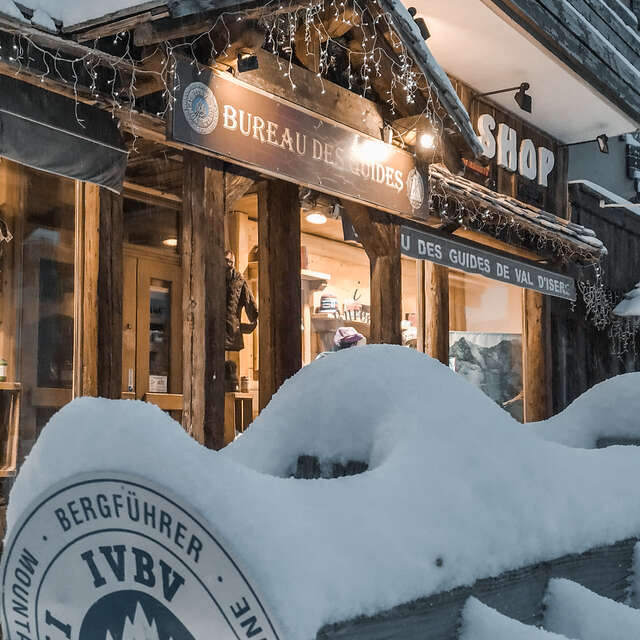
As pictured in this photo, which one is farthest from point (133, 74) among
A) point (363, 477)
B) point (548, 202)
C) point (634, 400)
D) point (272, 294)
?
point (548, 202)

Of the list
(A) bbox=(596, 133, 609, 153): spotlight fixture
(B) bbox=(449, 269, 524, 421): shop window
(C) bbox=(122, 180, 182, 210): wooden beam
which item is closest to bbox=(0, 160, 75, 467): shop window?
(C) bbox=(122, 180, 182, 210): wooden beam

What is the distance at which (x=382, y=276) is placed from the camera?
265 inches

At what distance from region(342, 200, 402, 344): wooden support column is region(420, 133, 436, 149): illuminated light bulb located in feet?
2.06

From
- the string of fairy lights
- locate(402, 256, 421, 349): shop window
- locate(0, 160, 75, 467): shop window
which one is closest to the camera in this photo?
the string of fairy lights

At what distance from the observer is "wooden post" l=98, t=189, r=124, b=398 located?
525 centimetres

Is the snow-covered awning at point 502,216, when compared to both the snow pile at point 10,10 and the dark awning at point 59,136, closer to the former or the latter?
the dark awning at point 59,136

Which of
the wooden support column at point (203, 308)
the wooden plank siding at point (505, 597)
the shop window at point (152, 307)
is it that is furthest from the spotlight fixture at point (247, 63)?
the wooden plank siding at point (505, 597)

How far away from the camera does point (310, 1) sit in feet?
15.2

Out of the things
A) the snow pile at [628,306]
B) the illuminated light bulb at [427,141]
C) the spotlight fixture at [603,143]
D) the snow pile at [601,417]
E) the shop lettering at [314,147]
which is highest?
the spotlight fixture at [603,143]

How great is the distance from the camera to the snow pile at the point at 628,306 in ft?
38.9

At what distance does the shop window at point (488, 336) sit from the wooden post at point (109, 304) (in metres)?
4.93

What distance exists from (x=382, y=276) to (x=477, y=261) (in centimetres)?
159

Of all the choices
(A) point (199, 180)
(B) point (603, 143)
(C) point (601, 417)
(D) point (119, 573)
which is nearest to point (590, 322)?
(B) point (603, 143)

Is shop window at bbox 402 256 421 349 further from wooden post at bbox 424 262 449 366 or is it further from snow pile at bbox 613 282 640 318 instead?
snow pile at bbox 613 282 640 318
